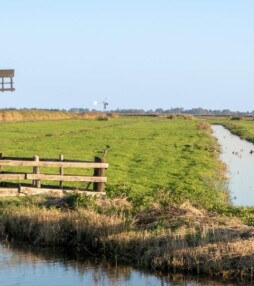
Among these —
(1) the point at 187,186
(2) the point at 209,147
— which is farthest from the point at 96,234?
(2) the point at 209,147

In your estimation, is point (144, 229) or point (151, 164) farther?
point (151, 164)

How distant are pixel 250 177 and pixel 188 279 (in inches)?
911

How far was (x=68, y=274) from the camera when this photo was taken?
14.9 metres

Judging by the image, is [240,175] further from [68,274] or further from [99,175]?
[68,274]

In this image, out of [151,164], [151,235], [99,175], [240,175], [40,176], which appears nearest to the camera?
[151,235]

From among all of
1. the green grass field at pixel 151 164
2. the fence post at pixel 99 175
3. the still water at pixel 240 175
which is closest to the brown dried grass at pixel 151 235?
the green grass field at pixel 151 164

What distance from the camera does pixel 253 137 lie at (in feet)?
249

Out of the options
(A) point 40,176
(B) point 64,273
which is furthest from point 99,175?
(B) point 64,273

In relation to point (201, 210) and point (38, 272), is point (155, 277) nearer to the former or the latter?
point (38, 272)

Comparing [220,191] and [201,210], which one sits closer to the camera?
[201,210]

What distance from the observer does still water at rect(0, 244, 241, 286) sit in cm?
1424

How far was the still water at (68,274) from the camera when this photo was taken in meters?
14.2

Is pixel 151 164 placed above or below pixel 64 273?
above

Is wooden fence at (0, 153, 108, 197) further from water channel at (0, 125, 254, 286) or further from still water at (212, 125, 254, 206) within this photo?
still water at (212, 125, 254, 206)
